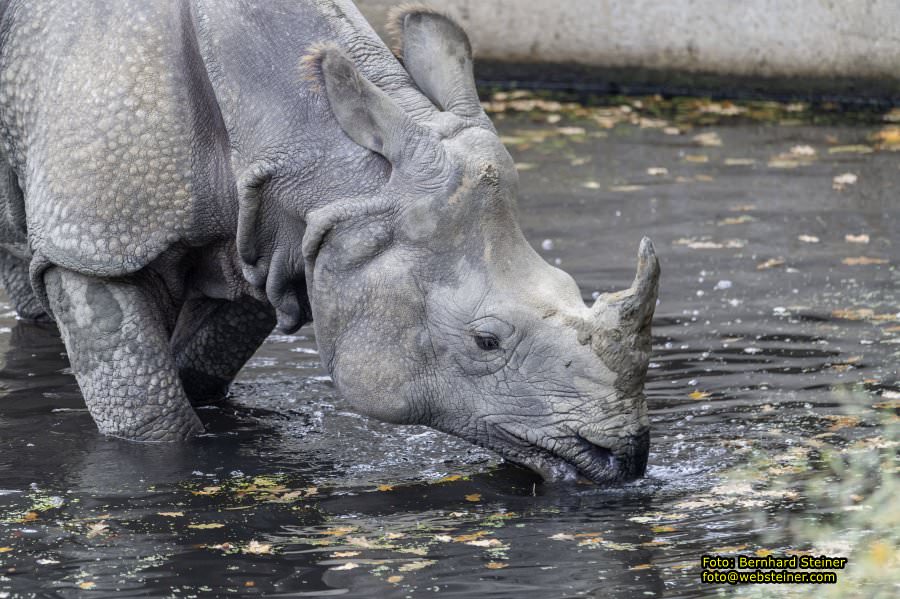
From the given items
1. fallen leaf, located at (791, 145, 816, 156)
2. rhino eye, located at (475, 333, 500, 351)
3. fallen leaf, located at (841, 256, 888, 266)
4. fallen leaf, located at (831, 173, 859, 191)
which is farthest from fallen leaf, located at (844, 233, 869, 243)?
rhino eye, located at (475, 333, 500, 351)

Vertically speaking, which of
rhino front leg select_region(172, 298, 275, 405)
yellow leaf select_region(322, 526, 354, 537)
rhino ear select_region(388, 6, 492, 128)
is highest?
rhino ear select_region(388, 6, 492, 128)

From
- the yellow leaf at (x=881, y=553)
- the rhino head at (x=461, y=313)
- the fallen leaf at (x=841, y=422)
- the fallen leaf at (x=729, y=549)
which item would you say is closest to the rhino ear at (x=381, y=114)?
the rhino head at (x=461, y=313)

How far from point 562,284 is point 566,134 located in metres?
9.04

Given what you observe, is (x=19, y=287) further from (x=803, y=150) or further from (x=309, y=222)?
(x=803, y=150)

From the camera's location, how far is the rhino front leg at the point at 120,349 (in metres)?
7.24

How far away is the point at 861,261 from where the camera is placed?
431 inches

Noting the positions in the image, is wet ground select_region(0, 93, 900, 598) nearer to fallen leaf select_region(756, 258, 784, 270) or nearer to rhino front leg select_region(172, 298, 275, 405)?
fallen leaf select_region(756, 258, 784, 270)

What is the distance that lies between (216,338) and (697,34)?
9.75 m

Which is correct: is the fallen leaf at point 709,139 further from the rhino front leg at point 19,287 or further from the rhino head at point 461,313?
the rhino head at point 461,313

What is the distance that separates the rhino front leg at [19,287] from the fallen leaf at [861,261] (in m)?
5.40

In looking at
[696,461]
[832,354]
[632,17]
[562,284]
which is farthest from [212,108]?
[632,17]

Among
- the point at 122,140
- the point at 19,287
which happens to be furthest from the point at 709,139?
the point at 122,140

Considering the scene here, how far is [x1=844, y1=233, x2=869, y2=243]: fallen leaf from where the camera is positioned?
1148cm

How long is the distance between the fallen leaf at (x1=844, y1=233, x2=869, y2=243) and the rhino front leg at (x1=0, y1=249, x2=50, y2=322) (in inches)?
224
